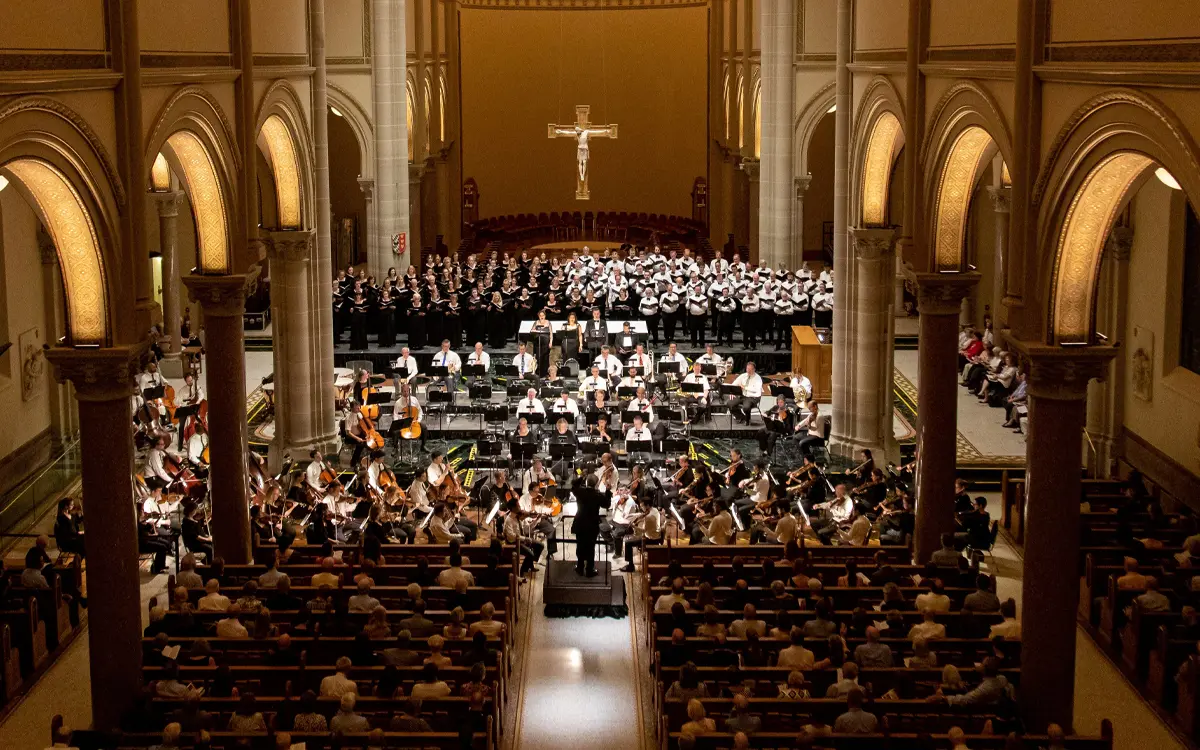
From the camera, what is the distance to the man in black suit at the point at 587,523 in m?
18.9

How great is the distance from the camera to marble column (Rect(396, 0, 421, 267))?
33094 mm

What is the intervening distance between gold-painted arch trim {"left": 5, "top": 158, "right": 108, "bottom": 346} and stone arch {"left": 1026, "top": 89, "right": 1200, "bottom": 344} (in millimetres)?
8937

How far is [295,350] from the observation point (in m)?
24.3

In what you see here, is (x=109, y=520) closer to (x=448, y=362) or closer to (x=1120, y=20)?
(x=1120, y=20)

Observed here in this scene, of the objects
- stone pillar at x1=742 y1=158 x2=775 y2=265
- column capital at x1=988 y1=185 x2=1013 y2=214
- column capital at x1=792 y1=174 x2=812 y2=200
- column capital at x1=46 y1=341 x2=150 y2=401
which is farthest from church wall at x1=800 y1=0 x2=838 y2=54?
column capital at x1=46 y1=341 x2=150 y2=401

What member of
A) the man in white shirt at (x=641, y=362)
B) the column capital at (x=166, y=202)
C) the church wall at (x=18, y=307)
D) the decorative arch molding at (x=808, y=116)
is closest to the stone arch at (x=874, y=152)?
the man in white shirt at (x=641, y=362)

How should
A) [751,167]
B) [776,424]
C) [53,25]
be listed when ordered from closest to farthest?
[53,25], [776,424], [751,167]

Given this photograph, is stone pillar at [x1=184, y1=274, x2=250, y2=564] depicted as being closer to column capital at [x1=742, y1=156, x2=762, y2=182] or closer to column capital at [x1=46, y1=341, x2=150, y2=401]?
column capital at [x1=46, y1=341, x2=150, y2=401]

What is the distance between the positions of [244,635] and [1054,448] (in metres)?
8.29

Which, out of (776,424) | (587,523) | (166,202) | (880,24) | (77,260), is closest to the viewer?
(77,260)

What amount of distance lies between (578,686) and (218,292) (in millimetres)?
6664

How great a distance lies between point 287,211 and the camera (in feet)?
77.7

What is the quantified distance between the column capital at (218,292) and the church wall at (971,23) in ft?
29.7

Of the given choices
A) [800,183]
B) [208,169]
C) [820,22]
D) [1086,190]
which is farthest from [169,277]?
[1086,190]
